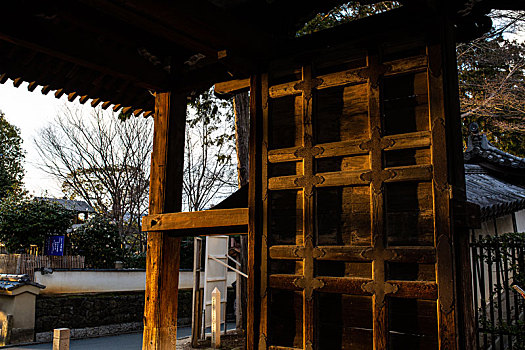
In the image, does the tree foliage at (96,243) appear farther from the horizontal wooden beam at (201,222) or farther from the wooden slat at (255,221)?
the wooden slat at (255,221)

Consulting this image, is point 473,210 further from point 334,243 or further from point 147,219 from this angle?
point 147,219

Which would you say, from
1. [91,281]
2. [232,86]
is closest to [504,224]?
[232,86]

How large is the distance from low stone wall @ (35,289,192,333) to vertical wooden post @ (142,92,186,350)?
327 inches

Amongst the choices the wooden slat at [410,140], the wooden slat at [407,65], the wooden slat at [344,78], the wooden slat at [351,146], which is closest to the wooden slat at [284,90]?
the wooden slat at [344,78]

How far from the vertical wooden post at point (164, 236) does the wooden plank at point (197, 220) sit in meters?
0.19

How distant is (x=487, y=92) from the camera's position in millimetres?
13586

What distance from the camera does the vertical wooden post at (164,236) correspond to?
4746 millimetres

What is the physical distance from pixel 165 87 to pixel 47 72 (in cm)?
125

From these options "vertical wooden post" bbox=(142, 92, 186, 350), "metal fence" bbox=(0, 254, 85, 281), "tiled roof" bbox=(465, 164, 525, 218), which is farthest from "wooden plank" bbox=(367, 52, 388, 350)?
"metal fence" bbox=(0, 254, 85, 281)

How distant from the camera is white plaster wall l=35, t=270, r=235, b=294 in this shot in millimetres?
12113

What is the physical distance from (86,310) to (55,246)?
2329mm

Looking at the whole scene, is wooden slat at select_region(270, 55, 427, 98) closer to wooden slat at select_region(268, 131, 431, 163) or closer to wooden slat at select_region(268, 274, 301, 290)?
wooden slat at select_region(268, 131, 431, 163)

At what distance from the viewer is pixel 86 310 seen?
41.2 ft

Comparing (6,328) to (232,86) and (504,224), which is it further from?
(504,224)
